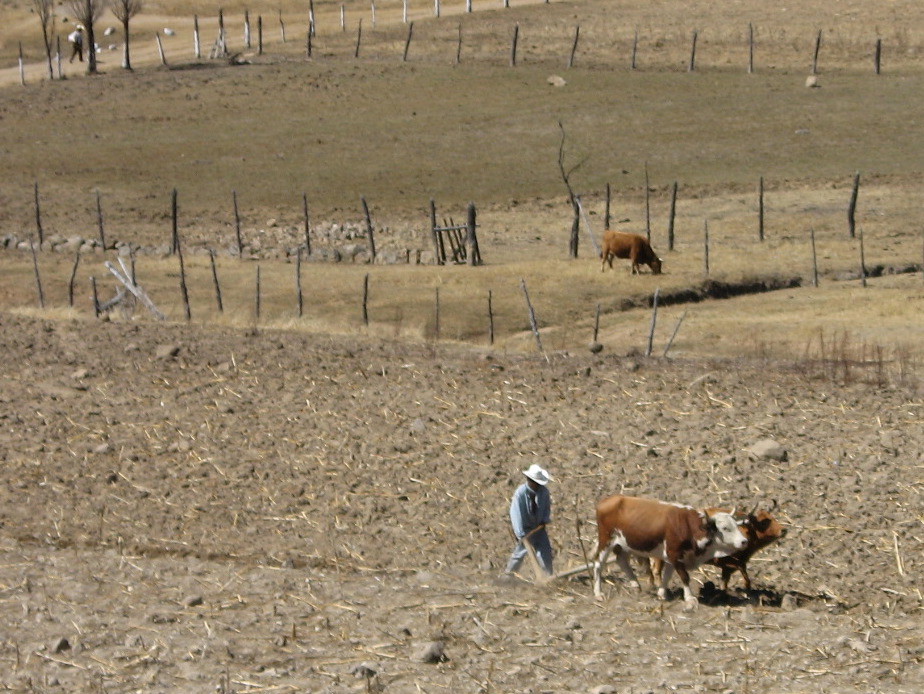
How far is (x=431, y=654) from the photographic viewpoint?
10.4 meters

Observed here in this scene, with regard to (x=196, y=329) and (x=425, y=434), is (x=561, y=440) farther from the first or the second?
(x=196, y=329)

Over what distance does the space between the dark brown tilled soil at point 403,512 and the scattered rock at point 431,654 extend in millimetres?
25

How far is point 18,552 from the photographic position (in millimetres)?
13383

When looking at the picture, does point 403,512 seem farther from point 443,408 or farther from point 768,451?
point 768,451

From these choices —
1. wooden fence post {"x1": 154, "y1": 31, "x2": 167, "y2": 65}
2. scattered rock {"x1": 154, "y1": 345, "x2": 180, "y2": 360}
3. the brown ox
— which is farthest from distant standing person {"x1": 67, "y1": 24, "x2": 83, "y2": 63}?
the brown ox

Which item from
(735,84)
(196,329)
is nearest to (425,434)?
(196,329)

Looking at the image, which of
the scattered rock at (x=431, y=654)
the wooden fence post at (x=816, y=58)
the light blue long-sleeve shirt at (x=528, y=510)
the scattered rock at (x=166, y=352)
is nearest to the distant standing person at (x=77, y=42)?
the wooden fence post at (x=816, y=58)

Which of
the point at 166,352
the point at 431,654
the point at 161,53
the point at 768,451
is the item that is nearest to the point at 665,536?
the point at 431,654

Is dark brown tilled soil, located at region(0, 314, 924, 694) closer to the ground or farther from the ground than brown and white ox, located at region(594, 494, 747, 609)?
closer to the ground

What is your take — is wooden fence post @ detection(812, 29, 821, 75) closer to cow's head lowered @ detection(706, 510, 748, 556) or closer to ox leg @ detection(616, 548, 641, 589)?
ox leg @ detection(616, 548, 641, 589)

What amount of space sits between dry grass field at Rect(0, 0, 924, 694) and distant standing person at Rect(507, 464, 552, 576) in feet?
0.92

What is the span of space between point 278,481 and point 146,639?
14.8 feet

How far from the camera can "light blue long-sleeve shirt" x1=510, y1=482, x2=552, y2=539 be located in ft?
40.7

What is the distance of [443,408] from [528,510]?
5.04 meters
